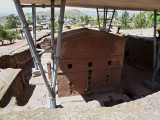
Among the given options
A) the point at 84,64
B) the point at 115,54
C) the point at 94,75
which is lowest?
the point at 94,75

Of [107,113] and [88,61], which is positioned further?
[88,61]

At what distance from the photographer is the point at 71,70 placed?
14031 millimetres

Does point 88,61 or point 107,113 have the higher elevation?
point 107,113

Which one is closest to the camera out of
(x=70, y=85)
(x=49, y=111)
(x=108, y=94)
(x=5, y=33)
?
(x=49, y=111)

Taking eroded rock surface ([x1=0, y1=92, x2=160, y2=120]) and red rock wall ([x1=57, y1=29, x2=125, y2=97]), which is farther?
red rock wall ([x1=57, y1=29, x2=125, y2=97])

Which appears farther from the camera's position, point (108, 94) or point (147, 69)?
point (147, 69)

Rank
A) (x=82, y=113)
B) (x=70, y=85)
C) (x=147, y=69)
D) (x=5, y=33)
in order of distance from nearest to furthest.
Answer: (x=82, y=113)
(x=70, y=85)
(x=147, y=69)
(x=5, y=33)

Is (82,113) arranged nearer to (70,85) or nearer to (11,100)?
(11,100)

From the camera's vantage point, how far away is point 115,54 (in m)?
14.8

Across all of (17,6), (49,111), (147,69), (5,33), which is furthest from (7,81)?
(5,33)

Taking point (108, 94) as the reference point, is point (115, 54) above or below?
above

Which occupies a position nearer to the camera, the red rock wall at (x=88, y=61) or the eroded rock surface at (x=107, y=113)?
the eroded rock surface at (x=107, y=113)

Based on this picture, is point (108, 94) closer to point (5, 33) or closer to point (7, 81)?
point (7, 81)

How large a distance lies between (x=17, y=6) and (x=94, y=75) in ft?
36.6
